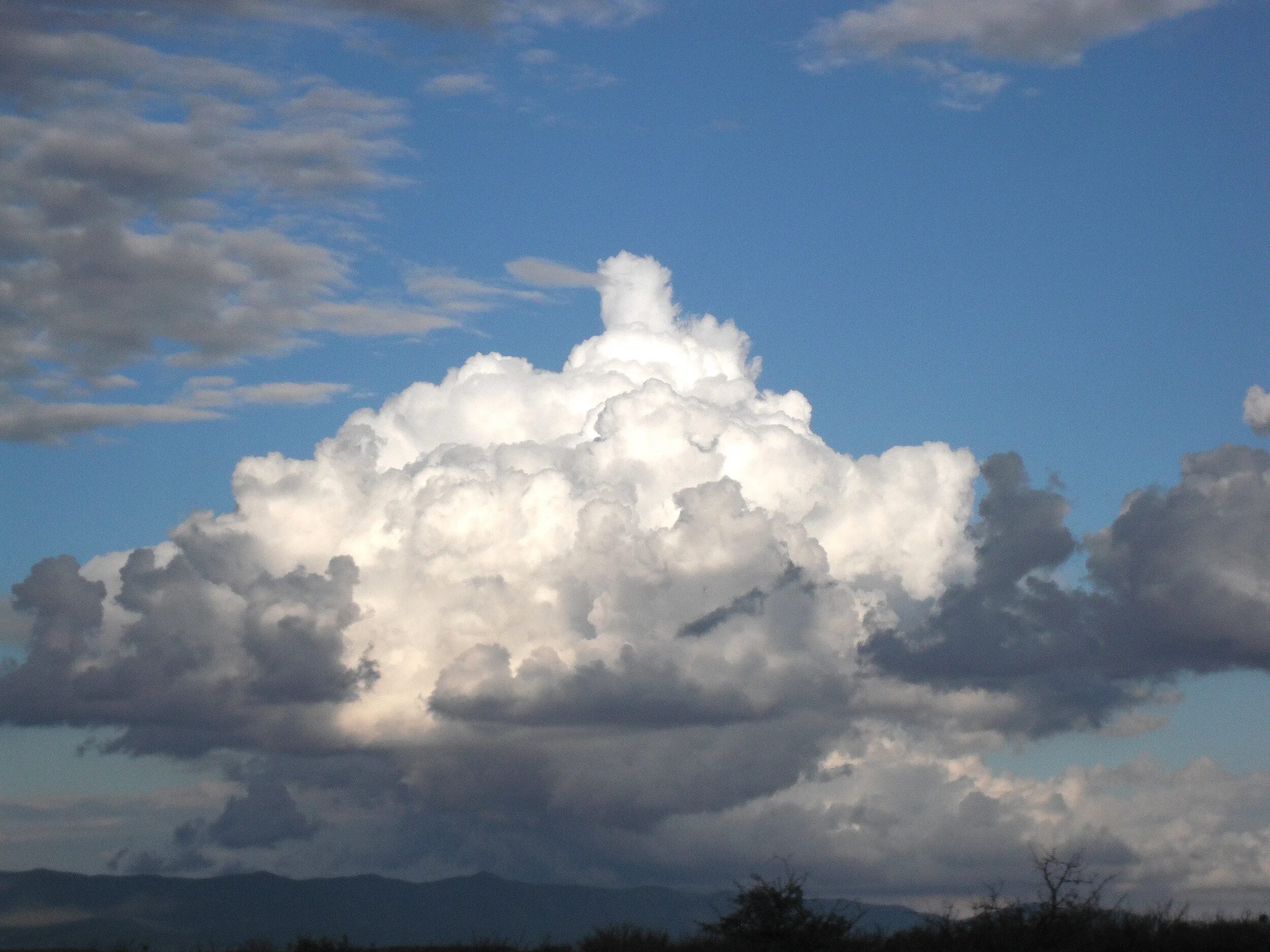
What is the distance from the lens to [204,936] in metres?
58.6

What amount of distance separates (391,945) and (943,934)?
2168cm

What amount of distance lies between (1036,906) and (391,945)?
25.5 m

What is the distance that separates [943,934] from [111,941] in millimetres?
32042

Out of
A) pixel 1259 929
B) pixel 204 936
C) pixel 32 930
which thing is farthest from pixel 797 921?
pixel 32 930

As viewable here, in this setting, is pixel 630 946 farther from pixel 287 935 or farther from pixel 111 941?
pixel 111 941

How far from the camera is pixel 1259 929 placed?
197 ft

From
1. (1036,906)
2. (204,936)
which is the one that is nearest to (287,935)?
(204,936)

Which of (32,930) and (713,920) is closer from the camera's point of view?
(713,920)

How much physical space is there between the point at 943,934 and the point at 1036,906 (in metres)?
3.96

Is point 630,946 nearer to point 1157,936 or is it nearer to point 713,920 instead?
point 713,920

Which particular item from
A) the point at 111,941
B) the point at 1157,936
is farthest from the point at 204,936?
the point at 1157,936

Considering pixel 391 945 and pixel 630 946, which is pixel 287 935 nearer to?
pixel 391 945

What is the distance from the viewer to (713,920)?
5981 cm

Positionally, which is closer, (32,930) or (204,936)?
(204,936)
